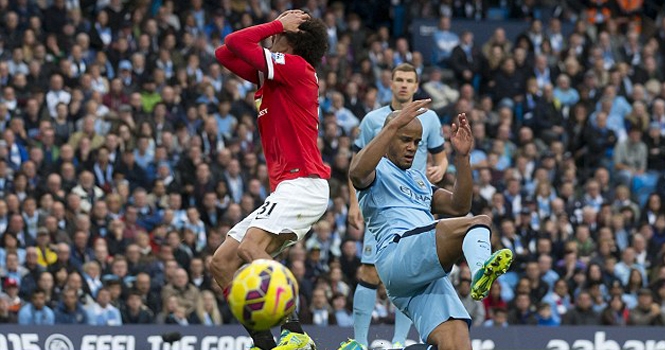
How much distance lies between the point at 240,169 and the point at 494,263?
11414mm

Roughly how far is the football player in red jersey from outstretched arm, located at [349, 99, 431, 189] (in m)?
0.46

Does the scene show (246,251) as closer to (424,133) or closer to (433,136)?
(424,133)

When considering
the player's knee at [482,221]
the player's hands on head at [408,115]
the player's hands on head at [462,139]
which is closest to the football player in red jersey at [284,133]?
the player's hands on head at [408,115]

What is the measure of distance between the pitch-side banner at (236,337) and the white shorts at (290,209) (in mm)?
3833

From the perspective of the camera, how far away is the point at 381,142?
1072 cm

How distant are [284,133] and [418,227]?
1.29 m

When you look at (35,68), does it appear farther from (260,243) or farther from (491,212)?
(260,243)

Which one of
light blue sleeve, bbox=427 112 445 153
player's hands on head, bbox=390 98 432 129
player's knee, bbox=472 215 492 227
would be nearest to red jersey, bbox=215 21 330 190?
player's hands on head, bbox=390 98 432 129

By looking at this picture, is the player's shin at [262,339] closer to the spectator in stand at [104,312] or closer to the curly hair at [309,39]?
the curly hair at [309,39]

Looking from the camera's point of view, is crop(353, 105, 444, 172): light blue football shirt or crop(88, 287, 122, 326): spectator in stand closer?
crop(353, 105, 444, 172): light blue football shirt

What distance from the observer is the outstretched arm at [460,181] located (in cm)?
1089

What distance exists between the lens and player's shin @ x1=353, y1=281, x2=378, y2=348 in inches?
515

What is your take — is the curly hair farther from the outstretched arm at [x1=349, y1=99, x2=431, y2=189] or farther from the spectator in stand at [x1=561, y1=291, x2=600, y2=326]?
the spectator in stand at [x1=561, y1=291, x2=600, y2=326]

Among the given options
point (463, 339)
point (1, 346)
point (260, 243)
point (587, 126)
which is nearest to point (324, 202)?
point (260, 243)
